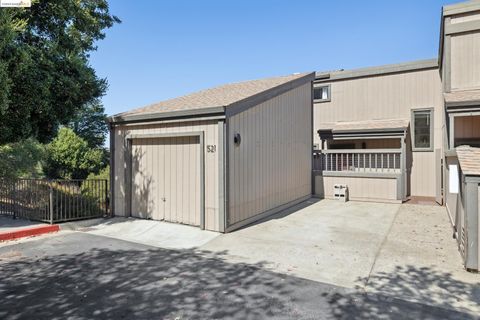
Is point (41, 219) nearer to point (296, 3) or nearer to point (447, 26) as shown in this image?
point (296, 3)

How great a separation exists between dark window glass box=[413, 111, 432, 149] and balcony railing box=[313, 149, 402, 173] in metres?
Answer: 1.50

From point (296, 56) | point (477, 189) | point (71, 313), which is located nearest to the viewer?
point (71, 313)

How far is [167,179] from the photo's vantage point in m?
7.89

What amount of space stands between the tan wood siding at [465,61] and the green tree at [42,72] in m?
11.0

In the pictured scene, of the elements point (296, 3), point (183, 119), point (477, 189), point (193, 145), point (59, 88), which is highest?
point (296, 3)

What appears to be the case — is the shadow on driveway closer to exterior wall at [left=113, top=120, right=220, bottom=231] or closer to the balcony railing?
exterior wall at [left=113, top=120, right=220, bottom=231]

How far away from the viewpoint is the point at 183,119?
7.45 m

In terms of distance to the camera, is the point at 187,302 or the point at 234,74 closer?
the point at 187,302

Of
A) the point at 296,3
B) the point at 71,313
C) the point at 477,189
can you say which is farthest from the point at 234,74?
the point at 71,313

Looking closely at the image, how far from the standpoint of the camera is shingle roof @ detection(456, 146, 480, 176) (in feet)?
15.5

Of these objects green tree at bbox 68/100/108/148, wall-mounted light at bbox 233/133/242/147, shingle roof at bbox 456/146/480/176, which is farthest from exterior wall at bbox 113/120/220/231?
green tree at bbox 68/100/108/148

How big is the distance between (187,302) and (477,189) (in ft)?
14.5

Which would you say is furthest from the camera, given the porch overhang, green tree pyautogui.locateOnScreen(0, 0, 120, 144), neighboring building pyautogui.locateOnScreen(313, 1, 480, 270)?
the porch overhang

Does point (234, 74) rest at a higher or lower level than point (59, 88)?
higher
